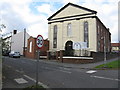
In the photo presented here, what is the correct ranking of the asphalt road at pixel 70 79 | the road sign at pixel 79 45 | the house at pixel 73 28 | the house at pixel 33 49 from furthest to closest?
the house at pixel 33 49, the house at pixel 73 28, the road sign at pixel 79 45, the asphalt road at pixel 70 79

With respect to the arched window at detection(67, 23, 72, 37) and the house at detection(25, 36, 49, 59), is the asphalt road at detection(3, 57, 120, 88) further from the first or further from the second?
the arched window at detection(67, 23, 72, 37)

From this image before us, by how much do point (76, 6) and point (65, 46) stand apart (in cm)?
910

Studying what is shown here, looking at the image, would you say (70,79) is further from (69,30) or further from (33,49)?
(33,49)

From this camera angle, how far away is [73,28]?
30.8m

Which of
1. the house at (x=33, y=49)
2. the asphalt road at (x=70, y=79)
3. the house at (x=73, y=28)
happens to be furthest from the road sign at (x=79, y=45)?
the asphalt road at (x=70, y=79)

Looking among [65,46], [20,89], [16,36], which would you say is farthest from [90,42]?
[16,36]

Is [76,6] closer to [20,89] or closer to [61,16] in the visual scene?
[61,16]

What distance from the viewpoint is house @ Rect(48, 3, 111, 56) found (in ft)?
93.9

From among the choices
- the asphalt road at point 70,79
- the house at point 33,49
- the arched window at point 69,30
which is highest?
the arched window at point 69,30

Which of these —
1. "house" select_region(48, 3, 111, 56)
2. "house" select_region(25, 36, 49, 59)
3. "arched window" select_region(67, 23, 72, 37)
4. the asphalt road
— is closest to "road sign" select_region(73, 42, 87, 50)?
"house" select_region(48, 3, 111, 56)

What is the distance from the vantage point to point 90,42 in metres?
28.6

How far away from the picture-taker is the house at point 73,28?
28.6 m

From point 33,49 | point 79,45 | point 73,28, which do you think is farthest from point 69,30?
point 33,49

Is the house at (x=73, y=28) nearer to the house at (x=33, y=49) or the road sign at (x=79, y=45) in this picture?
the road sign at (x=79, y=45)
